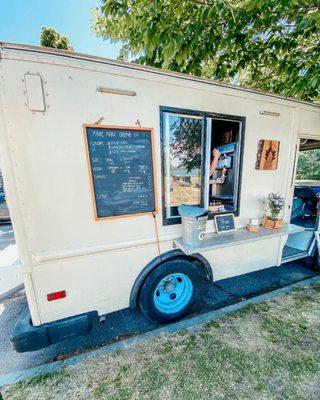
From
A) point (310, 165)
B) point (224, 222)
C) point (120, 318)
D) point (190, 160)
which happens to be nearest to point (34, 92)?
point (190, 160)

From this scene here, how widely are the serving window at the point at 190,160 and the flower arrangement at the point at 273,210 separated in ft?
1.91

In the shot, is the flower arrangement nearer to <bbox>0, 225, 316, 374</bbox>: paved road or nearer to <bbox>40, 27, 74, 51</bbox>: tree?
<bbox>0, 225, 316, 374</bbox>: paved road

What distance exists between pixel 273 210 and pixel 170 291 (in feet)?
6.43

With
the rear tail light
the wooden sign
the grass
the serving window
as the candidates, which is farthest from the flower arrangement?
the rear tail light

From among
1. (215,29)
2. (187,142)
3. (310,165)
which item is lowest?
(310,165)

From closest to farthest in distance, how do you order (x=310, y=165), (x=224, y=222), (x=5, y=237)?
(x=224, y=222)
(x=5, y=237)
(x=310, y=165)

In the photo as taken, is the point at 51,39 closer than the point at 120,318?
No

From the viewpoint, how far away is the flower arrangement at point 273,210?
2.96 m

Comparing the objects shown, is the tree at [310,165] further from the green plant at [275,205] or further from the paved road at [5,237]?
the paved road at [5,237]

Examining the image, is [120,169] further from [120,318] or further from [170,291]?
[120,318]

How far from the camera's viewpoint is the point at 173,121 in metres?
2.33

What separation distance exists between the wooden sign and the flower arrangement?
1.56ft

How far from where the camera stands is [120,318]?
2725 mm

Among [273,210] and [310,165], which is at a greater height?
[310,165]
